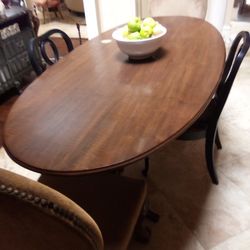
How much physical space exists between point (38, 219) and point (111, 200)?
1.96 ft

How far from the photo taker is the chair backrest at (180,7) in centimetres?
256

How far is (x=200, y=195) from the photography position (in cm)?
163

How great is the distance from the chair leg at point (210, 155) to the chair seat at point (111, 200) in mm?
573

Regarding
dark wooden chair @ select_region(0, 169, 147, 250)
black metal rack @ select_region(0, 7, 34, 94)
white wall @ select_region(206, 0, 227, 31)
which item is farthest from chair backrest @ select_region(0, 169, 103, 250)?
white wall @ select_region(206, 0, 227, 31)

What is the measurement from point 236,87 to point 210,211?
1.59m

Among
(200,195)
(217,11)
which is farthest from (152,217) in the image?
(217,11)

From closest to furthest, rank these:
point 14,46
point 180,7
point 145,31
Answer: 1. point 145,31
2. point 180,7
3. point 14,46

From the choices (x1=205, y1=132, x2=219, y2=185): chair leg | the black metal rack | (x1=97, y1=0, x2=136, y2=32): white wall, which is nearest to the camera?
(x1=205, y1=132, x2=219, y2=185): chair leg

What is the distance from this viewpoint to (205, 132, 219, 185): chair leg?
4.99 ft

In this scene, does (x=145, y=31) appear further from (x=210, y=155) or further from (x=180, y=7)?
(x=180, y=7)

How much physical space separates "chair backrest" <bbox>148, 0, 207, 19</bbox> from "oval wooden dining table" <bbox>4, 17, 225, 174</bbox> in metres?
1.01

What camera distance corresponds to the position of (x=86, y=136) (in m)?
0.98

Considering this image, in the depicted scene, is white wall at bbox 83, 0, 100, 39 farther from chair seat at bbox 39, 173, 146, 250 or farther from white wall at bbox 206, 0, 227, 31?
chair seat at bbox 39, 173, 146, 250

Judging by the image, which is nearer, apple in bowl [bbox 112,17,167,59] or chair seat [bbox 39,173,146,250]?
chair seat [bbox 39,173,146,250]
